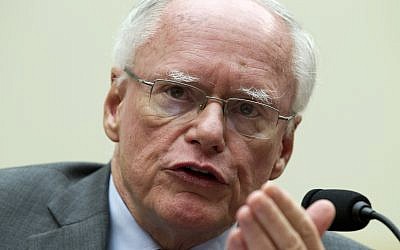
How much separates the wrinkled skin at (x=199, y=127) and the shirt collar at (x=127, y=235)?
0.07ft

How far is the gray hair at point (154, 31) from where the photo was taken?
1882 millimetres

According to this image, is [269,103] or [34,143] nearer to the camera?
[269,103]

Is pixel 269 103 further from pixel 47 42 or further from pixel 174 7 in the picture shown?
pixel 47 42

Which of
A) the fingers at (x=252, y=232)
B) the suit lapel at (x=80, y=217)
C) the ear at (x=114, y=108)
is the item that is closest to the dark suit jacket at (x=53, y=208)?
the suit lapel at (x=80, y=217)

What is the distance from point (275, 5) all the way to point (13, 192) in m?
0.84

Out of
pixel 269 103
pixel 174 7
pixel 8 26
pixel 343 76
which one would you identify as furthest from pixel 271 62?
pixel 8 26

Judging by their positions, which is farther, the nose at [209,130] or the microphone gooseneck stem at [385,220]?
the nose at [209,130]

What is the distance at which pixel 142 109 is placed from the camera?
1798 mm

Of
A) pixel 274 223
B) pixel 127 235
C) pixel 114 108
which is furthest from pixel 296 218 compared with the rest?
pixel 114 108

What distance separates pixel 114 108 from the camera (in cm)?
195

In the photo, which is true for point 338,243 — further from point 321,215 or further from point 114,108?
point 321,215

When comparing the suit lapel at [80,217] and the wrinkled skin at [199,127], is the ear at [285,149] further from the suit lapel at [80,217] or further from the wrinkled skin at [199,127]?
the suit lapel at [80,217]

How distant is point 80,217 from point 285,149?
0.58 meters

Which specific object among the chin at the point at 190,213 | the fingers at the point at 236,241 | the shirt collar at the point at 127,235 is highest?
the fingers at the point at 236,241
